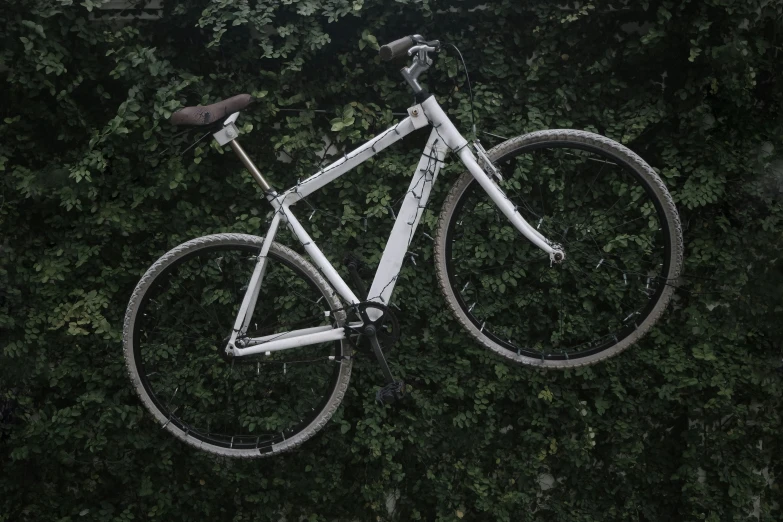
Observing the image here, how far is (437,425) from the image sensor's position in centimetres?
296

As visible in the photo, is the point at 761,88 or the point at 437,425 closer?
the point at 761,88

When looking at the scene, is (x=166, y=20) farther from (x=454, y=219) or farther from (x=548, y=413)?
(x=548, y=413)

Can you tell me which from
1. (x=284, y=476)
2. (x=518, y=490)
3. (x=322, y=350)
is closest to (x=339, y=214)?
(x=322, y=350)

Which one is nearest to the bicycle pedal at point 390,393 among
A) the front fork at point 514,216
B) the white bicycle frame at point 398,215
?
the white bicycle frame at point 398,215

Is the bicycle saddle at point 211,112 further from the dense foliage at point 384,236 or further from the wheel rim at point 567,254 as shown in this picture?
the wheel rim at point 567,254

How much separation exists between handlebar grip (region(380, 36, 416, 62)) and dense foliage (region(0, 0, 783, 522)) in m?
0.55

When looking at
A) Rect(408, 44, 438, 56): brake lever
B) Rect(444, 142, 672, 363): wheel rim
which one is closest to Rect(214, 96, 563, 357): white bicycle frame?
Rect(408, 44, 438, 56): brake lever

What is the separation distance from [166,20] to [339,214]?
3.51 ft

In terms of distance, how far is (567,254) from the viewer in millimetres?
2773

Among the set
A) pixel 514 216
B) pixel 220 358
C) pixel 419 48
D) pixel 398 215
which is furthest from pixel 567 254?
pixel 220 358

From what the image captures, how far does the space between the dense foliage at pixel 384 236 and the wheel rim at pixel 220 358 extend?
17cm

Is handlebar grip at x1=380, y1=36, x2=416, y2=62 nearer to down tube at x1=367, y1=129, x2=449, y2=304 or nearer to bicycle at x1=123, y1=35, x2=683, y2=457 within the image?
bicycle at x1=123, y1=35, x2=683, y2=457

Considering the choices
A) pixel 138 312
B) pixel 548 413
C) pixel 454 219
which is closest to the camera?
pixel 454 219

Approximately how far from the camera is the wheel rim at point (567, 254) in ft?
9.03
